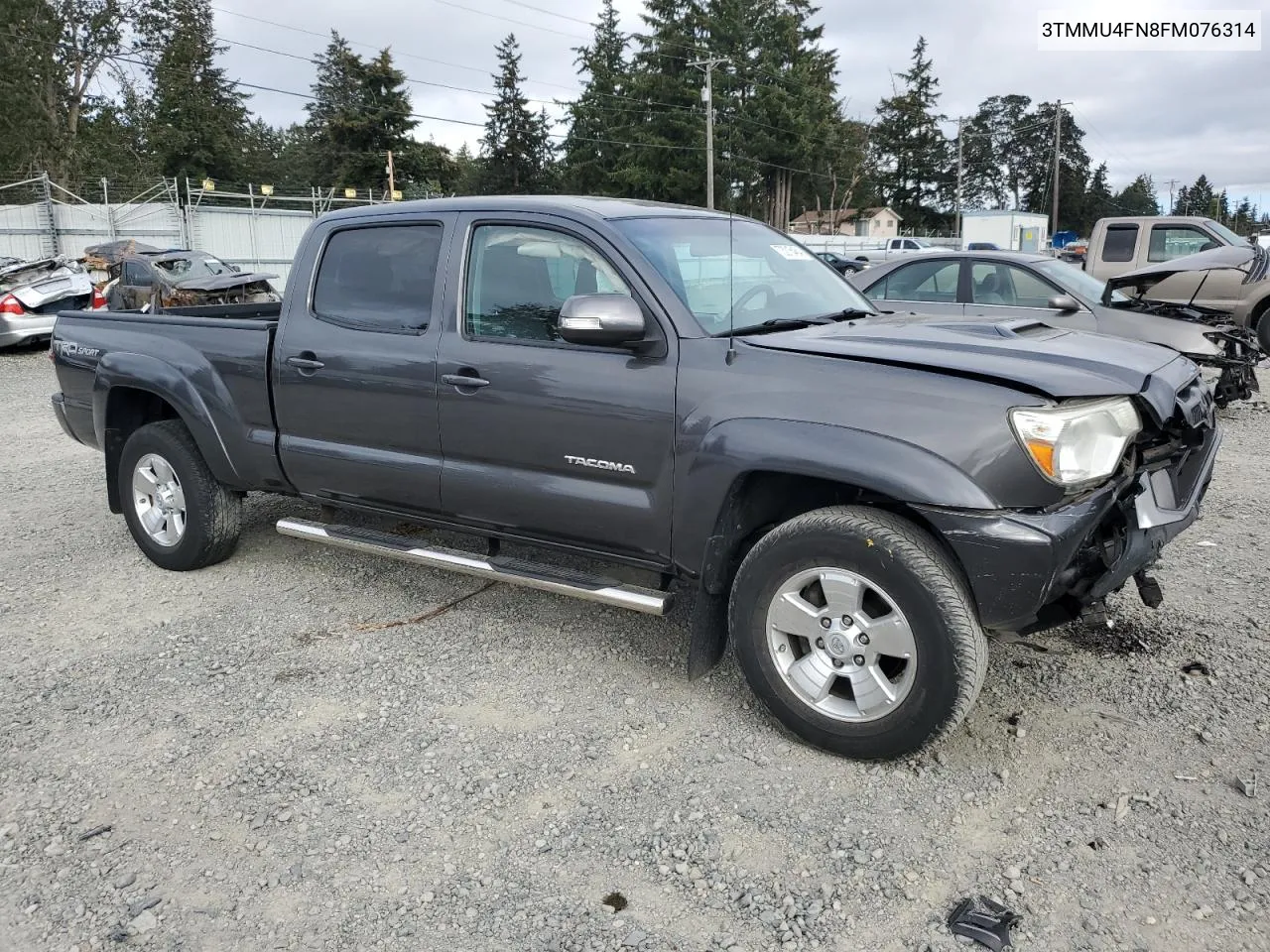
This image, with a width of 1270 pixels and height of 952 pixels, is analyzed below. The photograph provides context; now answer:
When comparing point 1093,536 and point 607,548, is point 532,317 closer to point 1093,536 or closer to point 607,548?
point 607,548

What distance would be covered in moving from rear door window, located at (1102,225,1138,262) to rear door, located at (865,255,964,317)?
17.9 ft

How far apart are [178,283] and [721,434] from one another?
13.5 m

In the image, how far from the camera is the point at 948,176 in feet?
284

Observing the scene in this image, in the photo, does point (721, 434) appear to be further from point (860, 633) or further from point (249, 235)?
point (249, 235)

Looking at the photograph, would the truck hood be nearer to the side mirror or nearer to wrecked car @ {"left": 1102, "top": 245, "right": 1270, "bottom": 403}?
the side mirror

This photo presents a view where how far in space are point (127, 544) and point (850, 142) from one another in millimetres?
73182

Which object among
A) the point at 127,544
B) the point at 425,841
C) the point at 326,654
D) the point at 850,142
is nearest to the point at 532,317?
the point at 326,654

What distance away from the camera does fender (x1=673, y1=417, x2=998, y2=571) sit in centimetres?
295

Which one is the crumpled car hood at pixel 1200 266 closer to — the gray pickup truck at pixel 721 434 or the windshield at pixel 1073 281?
the windshield at pixel 1073 281

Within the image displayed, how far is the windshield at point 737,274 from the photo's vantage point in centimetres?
370

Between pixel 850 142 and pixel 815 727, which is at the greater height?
pixel 850 142

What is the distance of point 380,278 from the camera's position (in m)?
4.39

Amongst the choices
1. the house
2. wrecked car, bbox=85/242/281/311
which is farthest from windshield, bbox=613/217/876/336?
the house

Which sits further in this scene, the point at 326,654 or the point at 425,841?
the point at 326,654
